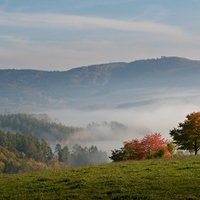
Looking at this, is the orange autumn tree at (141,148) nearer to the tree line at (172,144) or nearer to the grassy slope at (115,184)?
the tree line at (172,144)

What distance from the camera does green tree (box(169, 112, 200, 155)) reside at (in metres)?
50.9

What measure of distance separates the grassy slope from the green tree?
60.9 feet

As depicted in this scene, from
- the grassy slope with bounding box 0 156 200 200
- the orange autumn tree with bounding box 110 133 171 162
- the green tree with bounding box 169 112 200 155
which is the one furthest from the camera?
the orange autumn tree with bounding box 110 133 171 162

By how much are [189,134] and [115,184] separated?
90.9ft

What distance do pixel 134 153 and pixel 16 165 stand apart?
111 m

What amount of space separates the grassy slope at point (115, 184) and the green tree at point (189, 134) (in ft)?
60.9

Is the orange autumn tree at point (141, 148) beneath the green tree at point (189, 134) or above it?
beneath

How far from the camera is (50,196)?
23.2m

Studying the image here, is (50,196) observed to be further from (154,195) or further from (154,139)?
(154,139)

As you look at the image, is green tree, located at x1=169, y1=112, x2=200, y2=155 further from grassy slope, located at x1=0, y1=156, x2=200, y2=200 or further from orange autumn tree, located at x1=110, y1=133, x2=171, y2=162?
grassy slope, located at x1=0, y1=156, x2=200, y2=200

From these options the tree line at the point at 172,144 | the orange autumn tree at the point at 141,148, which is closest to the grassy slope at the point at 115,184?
the tree line at the point at 172,144

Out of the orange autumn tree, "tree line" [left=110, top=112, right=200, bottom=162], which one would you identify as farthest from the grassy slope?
the orange autumn tree

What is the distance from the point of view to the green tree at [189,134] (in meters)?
50.9

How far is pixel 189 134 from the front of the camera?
50750 millimetres
